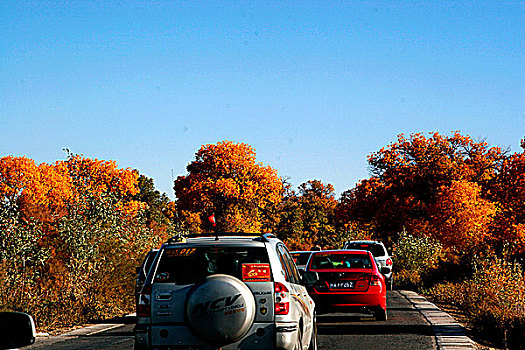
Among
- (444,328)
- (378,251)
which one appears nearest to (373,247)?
(378,251)

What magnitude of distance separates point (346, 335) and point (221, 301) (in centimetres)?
730

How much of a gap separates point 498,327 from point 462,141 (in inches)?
1658

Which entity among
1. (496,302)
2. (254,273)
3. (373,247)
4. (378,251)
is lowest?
(496,302)

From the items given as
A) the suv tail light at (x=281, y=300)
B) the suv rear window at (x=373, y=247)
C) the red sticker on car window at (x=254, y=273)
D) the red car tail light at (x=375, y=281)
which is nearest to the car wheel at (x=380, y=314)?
the red car tail light at (x=375, y=281)

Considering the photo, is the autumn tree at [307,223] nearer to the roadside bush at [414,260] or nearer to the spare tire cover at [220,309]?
the roadside bush at [414,260]

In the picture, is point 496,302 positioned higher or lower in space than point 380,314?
higher

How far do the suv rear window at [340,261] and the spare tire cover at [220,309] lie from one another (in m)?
9.53

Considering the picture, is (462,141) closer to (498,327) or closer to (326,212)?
(326,212)

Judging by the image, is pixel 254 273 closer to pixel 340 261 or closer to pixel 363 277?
pixel 363 277

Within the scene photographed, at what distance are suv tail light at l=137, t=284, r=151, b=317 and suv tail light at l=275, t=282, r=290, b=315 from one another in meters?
1.47

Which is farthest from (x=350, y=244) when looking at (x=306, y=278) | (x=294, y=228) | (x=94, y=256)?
(x=294, y=228)

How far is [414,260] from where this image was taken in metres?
34.4

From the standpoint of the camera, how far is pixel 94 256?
2000 cm

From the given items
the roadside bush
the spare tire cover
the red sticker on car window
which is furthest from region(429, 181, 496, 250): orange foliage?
the spare tire cover
